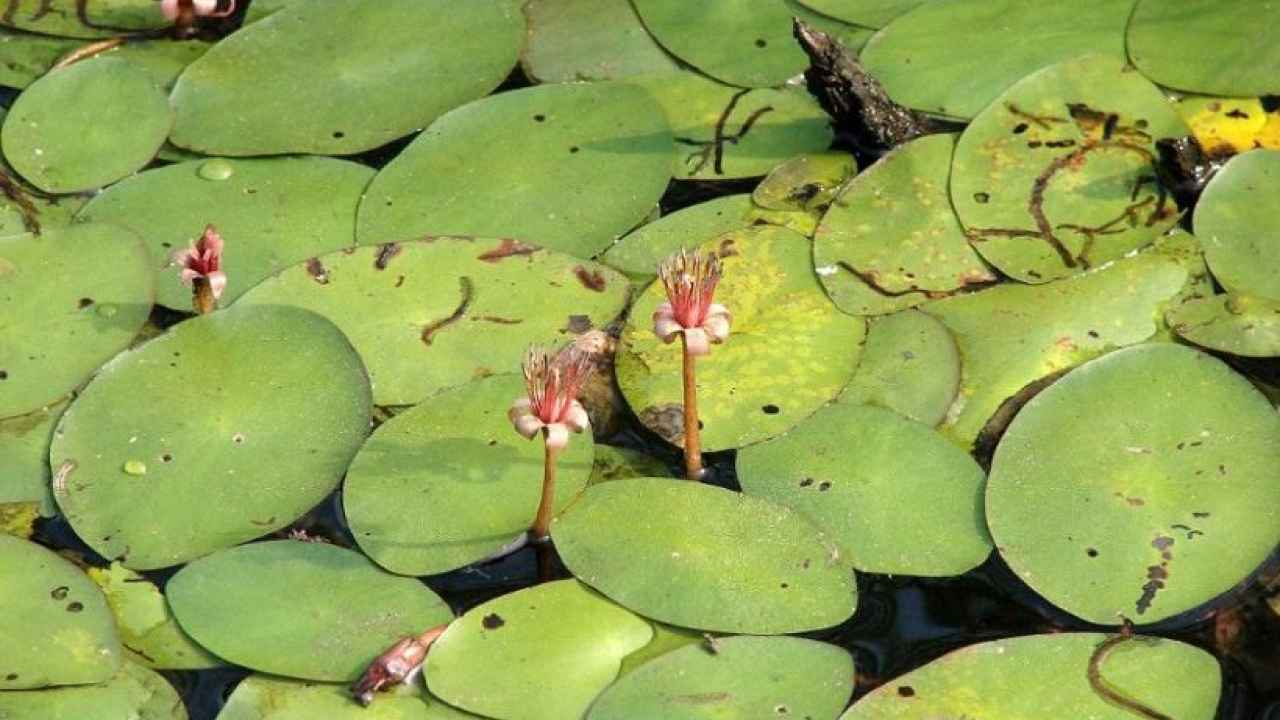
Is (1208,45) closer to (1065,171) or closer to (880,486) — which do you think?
(1065,171)

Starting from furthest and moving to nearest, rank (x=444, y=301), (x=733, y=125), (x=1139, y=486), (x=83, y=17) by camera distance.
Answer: (x=83, y=17), (x=733, y=125), (x=444, y=301), (x=1139, y=486)

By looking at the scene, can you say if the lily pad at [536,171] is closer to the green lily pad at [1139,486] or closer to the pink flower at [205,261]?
the pink flower at [205,261]

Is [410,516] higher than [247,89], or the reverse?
[247,89]

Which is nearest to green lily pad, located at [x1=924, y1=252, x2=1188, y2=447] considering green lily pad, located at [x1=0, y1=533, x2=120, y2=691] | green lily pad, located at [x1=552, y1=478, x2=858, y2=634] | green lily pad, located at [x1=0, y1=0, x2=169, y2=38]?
green lily pad, located at [x1=552, y1=478, x2=858, y2=634]

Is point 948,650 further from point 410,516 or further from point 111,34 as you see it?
point 111,34

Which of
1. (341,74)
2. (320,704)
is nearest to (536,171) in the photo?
(341,74)

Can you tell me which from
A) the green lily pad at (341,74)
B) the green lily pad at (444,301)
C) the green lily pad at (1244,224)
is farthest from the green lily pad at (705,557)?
the green lily pad at (341,74)

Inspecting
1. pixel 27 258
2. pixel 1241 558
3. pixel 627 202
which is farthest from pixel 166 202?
pixel 1241 558
